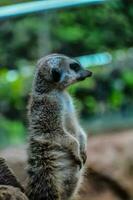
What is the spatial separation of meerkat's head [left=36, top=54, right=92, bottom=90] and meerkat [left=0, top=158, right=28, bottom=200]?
472 millimetres

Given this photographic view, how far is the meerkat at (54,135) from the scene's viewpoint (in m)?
3.33

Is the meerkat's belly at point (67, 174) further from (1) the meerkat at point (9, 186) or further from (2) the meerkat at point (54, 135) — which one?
(1) the meerkat at point (9, 186)

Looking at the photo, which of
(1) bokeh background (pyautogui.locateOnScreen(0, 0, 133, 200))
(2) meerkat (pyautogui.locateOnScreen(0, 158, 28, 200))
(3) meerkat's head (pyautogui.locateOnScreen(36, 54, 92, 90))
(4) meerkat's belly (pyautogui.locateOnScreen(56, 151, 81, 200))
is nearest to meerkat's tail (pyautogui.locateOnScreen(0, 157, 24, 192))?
(2) meerkat (pyautogui.locateOnScreen(0, 158, 28, 200))

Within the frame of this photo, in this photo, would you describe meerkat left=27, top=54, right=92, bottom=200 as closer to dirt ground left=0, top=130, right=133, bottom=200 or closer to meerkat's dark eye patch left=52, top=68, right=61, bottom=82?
meerkat's dark eye patch left=52, top=68, right=61, bottom=82

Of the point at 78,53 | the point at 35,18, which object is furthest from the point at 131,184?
the point at 35,18

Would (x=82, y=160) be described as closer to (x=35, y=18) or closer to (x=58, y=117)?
(x=58, y=117)

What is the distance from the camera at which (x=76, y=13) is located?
301 inches

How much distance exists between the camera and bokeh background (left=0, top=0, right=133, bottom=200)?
24.6 ft

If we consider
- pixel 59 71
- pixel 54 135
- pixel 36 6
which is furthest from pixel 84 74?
pixel 36 6

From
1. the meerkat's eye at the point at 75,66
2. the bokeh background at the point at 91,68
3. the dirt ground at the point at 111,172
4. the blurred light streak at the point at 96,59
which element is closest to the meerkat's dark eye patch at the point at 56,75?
the meerkat's eye at the point at 75,66

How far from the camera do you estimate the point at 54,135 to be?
11.3 ft

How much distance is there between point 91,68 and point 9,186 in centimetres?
471

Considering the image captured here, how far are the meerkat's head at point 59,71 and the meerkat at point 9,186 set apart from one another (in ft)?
1.55

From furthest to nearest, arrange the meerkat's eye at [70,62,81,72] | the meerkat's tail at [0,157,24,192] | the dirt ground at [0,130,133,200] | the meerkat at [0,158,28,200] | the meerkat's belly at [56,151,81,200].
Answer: the dirt ground at [0,130,133,200], the meerkat's eye at [70,62,81,72], the meerkat's belly at [56,151,81,200], the meerkat's tail at [0,157,24,192], the meerkat at [0,158,28,200]
